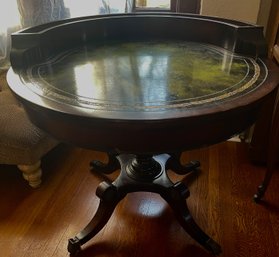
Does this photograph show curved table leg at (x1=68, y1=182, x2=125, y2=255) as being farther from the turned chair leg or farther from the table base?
the turned chair leg

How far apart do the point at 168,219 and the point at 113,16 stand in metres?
0.98

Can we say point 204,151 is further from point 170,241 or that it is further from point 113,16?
point 113,16

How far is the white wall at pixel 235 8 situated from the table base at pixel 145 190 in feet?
2.73

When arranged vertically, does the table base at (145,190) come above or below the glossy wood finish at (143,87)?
below

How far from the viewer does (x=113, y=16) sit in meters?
1.40

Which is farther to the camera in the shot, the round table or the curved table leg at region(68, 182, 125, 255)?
the curved table leg at region(68, 182, 125, 255)

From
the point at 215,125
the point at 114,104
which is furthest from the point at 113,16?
the point at 215,125

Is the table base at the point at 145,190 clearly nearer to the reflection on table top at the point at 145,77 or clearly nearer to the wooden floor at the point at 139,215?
the wooden floor at the point at 139,215

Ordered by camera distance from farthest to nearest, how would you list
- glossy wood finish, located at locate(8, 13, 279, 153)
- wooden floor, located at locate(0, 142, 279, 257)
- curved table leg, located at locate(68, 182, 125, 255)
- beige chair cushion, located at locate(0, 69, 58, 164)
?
beige chair cushion, located at locate(0, 69, 58, 164) < wooden floor, located at locate(0, 142, 279, 257) < curved table leg, located at locate(68, 182, 125, 255) < glossy wood finish, located at locate(8, 13, 279, 153)

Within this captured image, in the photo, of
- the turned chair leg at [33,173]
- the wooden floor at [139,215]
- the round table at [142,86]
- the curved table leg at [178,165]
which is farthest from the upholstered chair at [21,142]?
the curved table leg at [178,165]

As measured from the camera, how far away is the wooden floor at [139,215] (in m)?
1.34

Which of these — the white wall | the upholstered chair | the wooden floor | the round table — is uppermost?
the white wall

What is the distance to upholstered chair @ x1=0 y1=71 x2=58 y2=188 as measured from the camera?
1515 millimetres

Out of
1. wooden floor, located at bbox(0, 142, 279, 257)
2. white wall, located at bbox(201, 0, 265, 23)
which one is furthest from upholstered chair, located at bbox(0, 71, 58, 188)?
white wall, located at bbox(201, 0, 265, 23)
